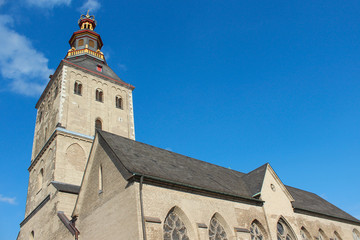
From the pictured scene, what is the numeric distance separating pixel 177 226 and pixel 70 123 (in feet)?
52.6

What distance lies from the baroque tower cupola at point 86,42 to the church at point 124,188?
2.86 metres

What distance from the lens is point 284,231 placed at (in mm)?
19969

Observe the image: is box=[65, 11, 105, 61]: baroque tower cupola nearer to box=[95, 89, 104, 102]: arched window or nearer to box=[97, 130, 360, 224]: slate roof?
box=[95, 89, 104, 102]: arched window

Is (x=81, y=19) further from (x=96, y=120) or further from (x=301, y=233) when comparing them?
(x=301, y=233)

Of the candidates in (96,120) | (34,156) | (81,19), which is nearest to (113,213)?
(96,120)

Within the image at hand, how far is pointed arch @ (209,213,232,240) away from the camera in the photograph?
16234mm

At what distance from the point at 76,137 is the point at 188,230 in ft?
48.2

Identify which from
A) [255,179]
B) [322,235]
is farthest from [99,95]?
[322,235]

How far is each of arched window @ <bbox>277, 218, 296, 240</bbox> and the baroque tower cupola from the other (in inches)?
1040

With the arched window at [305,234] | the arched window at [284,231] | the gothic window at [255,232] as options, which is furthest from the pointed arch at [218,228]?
the arched window at [305,234]

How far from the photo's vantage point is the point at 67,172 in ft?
78.9

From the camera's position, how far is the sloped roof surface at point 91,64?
32.8 metres

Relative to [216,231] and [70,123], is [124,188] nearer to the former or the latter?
[216,231]

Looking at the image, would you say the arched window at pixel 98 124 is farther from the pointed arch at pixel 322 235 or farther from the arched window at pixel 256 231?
the pointed arch at pixel 322 235
